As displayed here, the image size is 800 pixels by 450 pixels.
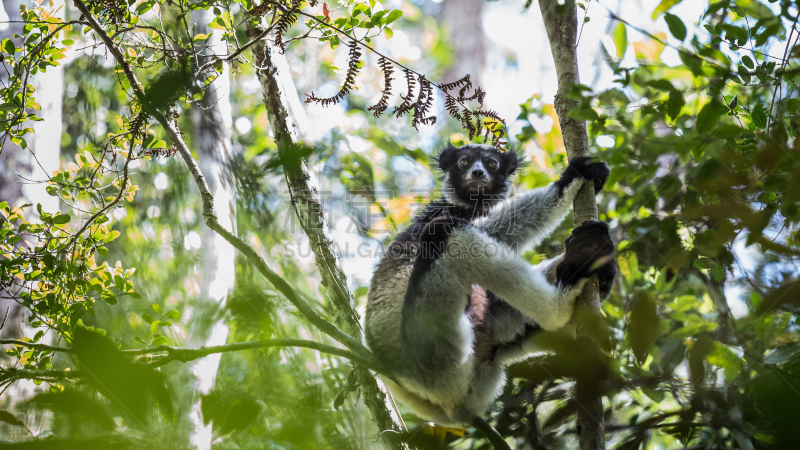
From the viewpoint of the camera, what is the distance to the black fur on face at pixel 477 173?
446cm

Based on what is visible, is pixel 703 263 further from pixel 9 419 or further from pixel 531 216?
pixel 9 419

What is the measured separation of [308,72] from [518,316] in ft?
31.1

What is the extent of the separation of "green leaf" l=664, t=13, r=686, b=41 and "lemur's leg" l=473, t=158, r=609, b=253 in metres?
1.53

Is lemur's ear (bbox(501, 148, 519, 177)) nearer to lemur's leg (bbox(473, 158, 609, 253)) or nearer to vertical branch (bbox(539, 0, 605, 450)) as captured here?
lemur's leg (bbox(473, 158, 609, 253))

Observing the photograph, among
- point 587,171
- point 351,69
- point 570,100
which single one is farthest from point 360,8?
point 587,171

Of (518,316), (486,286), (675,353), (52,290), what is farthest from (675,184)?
(52,290)

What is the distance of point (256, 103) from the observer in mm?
10367

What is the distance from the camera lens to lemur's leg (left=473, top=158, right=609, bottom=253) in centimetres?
339

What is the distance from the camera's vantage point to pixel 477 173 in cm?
439

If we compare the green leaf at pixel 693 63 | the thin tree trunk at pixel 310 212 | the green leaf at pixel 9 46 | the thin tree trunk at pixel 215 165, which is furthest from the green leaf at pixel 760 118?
the thin tree trunk at pixel 215 165

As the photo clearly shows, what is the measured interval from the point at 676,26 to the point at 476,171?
2.65 m

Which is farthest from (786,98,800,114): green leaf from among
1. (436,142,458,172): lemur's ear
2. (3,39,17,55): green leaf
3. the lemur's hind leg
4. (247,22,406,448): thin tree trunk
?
(3,39,17,55): green leaf

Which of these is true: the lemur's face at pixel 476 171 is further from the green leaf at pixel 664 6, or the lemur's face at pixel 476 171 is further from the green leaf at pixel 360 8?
the green leaf at pixel 664 6

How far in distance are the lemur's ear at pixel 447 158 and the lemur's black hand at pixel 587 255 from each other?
2179mm
